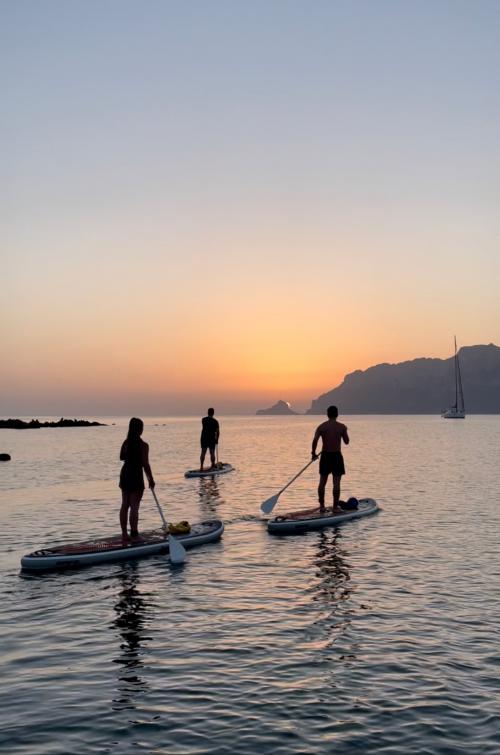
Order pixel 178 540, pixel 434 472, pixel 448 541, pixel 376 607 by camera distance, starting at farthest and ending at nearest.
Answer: pixel 434 472 < pixel 448 541 < pixel 178 540 < pixel 376 607

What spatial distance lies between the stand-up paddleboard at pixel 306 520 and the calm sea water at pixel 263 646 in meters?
0.50

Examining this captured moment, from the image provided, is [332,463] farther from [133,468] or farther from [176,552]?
[133,468]

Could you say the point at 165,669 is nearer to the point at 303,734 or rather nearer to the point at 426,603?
the point at 303,734

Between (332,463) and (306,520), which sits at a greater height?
(332,463)

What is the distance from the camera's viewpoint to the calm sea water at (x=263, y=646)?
7.25 metres

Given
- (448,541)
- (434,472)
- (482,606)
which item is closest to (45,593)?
(482,606)

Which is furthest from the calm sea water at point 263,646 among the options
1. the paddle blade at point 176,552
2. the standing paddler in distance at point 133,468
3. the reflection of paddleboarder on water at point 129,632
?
the standing paddler in distance at point 133,468

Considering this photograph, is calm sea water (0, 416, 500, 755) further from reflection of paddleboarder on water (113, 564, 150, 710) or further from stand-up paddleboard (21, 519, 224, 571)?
stand-up paddleboard (21, 519, 224, 571)

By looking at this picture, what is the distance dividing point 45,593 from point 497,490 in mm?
24119

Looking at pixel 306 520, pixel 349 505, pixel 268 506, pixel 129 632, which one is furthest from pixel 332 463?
pixel 129 632

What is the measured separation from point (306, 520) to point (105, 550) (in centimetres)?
649

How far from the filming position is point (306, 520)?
1986 cm

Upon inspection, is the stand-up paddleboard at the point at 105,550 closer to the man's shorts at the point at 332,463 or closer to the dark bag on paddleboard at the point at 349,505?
the man's shorts at the point at 332,463

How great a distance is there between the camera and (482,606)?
1188 cm
